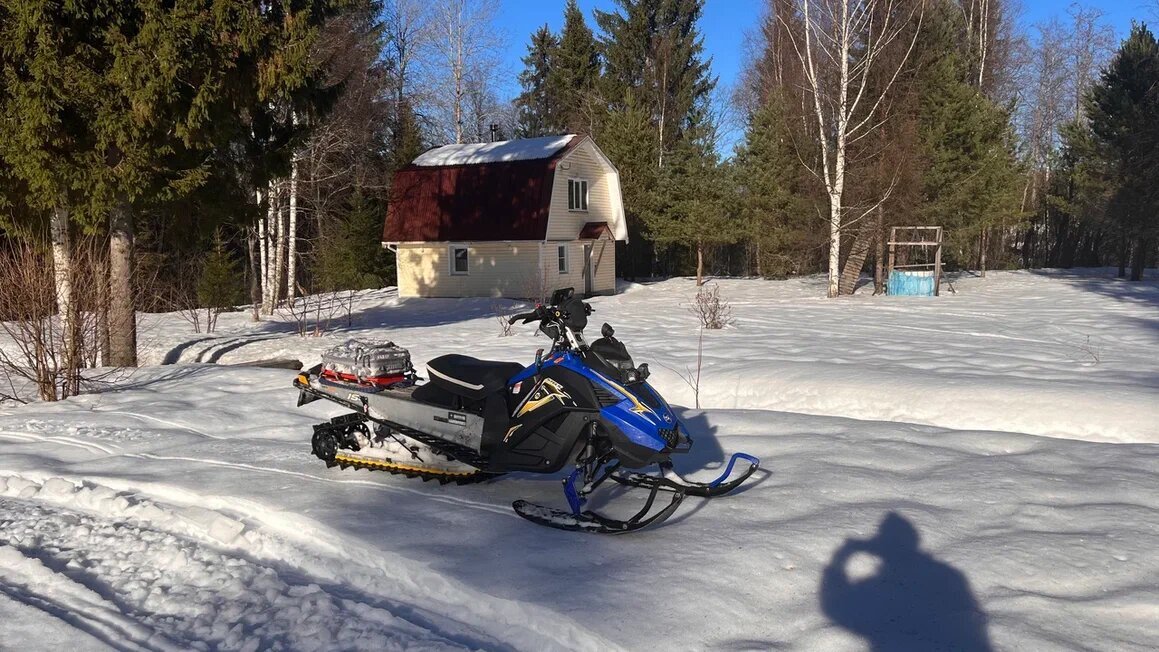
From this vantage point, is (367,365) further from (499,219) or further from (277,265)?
(499,219)

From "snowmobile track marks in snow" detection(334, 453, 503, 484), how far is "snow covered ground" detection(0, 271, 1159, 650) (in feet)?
0.28

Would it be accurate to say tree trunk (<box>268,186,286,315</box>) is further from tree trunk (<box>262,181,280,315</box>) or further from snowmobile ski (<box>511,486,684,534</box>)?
snowmobile ski (<box>511,486,684,534</box>)

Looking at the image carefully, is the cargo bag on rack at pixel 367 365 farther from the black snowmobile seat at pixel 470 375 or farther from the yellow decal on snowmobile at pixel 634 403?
the yellow decal on snowmobile at pixel 634 403

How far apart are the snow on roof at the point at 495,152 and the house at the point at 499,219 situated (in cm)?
4

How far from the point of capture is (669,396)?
927 cm

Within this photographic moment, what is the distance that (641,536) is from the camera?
466 centimetres

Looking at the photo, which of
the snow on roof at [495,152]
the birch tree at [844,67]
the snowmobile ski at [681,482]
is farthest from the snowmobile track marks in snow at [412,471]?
the snow on roof at [495,152]

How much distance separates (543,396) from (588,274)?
24.4 m

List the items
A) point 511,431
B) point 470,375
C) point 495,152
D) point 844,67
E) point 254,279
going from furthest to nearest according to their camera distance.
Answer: point 495,152, point 254,279, point 844,67, point 470,375, point 511,431

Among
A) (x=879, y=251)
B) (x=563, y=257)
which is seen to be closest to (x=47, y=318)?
(x=563, y=257)

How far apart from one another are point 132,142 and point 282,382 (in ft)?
12.6

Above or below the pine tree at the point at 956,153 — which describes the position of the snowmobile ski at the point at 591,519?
below

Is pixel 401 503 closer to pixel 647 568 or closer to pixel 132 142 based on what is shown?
pixel 647 568

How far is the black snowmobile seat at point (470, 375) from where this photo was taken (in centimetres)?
544
